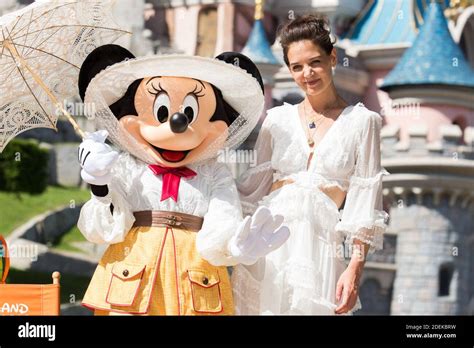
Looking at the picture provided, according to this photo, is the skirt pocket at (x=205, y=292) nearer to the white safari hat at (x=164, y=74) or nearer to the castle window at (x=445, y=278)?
the white safari hat at (x=164, y=74)

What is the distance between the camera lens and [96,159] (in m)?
6.98

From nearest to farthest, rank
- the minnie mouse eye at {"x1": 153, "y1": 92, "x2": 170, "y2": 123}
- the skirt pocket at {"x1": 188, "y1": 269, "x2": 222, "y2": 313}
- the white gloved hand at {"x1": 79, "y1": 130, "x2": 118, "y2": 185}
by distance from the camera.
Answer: the white gloved hand at {"x1": 79, "y1": 130, "x2": 118, "y2": 185} < the skirt pocket at {"x1": 188, "y1": 269, "x2": 222, "y2": 313} < the minnie mouse eye at {"x1": 153, "y1": 92, "x2": 170, "y2": 123}

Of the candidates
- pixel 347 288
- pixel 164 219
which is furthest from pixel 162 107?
pixel 347 288

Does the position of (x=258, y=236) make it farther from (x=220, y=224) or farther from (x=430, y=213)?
(x=430, y=213)

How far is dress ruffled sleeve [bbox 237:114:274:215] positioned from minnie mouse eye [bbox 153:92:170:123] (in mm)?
487

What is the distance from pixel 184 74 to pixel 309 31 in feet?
1.85

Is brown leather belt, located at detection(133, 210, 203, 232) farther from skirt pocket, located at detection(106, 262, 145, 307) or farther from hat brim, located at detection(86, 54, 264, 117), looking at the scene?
hat brim, located at detection(86, 54, 264, 117)

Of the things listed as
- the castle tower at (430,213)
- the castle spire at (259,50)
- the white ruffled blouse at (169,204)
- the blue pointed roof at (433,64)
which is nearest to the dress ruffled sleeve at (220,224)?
the white ruffled blouse at (169,204)

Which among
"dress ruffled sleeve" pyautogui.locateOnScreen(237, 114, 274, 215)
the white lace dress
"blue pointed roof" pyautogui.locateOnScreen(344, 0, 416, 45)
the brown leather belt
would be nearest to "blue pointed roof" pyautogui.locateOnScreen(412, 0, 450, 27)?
"blue pointed roof" pyautogui.locateOnScreen(344, 0, 416, 45)

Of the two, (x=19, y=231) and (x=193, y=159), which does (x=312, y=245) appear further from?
(x=19, y=231)

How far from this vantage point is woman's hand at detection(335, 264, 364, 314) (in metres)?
7.35

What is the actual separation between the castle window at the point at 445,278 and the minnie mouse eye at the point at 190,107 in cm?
1303
